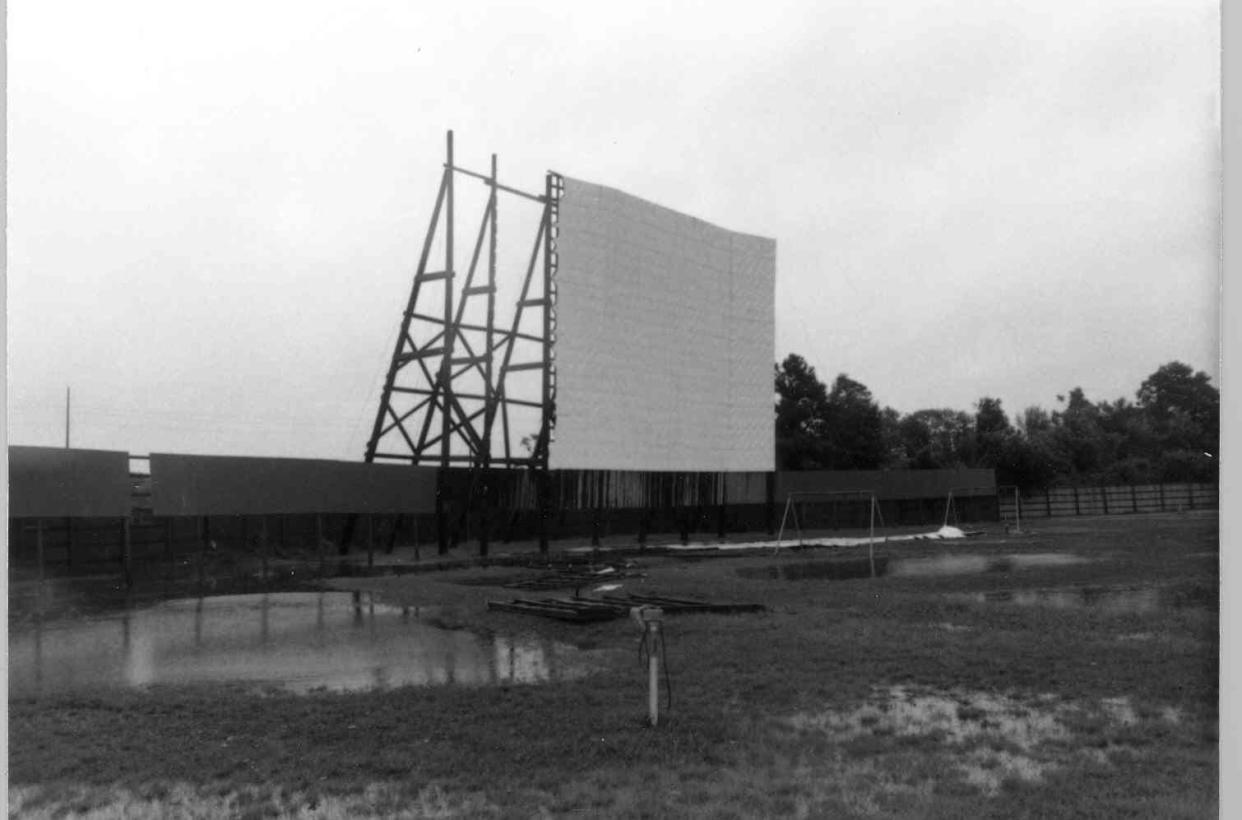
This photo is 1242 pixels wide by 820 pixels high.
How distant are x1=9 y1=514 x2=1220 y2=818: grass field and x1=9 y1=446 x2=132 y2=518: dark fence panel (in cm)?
1022

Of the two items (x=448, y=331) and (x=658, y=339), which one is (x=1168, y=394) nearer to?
(x=658, y=339)

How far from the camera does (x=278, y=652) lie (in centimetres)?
1145

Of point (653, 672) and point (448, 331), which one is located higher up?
point (448, 331)

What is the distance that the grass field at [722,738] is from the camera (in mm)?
5945

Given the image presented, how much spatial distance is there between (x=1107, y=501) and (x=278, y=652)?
4906cm

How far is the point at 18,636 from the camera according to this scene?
13.0 metres

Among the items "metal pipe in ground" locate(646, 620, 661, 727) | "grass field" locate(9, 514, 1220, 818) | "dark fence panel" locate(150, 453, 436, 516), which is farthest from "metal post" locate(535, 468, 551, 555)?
"metal pipe in ground" locate(646, 620, 661, 727)

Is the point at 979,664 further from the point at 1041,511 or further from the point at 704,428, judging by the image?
the point at 1041,511

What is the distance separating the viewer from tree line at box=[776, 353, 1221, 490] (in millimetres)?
53312

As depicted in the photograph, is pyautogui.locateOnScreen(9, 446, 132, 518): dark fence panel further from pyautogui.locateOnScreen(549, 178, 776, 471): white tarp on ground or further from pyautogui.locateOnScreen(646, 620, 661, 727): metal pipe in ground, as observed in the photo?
pyautogui.locateOnScreen(646, 620, 661, 727): metal pipe in ground

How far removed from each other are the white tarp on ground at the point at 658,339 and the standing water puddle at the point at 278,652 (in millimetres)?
13954

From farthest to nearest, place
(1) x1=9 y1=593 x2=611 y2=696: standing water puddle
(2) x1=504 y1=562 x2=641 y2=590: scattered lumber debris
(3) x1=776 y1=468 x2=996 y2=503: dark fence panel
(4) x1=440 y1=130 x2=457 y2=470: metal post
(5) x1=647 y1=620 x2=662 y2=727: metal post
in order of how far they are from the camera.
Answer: (3) x1=776 y1=468 x2=996 y2=503: dark fence panel < (4) x1=440 y1=130 x2=457 y2=470: metal post < (2) x1=504 y1=562 x2=641 y2=590: scattered lumber debris < (1) x1=9 y1=593 x2=611 y2=696: standing water puddle < (5) x1=647 y1=620 x2=662 y2=727: metal post

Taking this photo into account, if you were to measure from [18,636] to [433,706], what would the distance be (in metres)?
7.33

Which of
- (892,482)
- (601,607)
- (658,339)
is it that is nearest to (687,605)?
(601,607)
